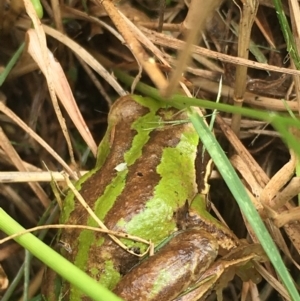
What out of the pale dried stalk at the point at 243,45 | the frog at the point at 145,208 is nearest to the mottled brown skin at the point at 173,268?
the frog at the point at 145,208

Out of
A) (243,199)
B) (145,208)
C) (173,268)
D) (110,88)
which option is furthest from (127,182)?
(110,88)

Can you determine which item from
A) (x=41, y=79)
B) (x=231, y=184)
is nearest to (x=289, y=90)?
(x=231, y=184)

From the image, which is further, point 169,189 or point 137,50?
point 169,189

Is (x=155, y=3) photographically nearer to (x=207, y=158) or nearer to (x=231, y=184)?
(x=207, y=158)

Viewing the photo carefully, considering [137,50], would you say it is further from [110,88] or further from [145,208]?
[110,88]

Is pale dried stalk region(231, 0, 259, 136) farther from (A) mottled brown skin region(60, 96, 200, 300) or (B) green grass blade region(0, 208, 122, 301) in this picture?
(B) green grass blade region(0, 208, 122, 301)

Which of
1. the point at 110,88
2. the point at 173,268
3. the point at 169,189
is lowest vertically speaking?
the point at 173,268

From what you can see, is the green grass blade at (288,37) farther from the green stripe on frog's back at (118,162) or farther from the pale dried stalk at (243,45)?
the green stripe on frog's back at (118,162)
